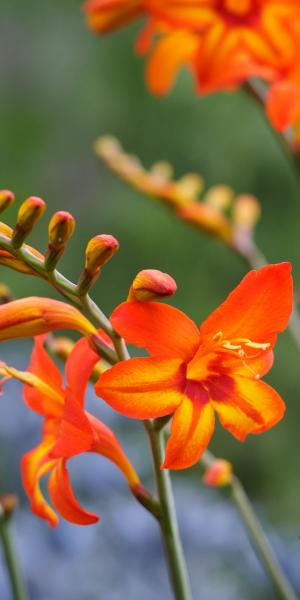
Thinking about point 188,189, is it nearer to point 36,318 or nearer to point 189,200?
point 189,200

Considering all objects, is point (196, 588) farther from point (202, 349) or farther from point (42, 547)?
point (202, 349)

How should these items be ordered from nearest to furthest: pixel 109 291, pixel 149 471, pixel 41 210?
pixel 41 210 < pixel 149 471 < pixel 109 291

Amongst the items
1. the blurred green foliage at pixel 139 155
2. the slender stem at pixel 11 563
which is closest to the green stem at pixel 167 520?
the slender stem at pixel 11 563

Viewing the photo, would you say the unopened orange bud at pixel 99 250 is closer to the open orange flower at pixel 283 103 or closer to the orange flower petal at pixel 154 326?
the orange flower petal at pixel 154 326

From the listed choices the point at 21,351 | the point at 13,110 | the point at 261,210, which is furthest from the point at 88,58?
the point at 21,351

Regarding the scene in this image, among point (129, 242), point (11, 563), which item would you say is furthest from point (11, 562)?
point (129, 242)

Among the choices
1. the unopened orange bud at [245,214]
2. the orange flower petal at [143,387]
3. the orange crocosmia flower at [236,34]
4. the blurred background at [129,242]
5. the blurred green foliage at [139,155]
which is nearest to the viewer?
the orange flower petal at [143,387]
